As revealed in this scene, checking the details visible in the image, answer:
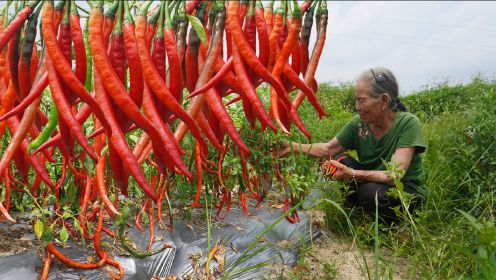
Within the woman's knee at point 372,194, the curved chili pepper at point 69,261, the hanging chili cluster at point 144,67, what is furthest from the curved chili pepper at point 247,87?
the woman's knee at point 372,194

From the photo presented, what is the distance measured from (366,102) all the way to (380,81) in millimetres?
153

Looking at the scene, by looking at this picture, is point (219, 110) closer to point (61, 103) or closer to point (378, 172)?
point (61, 103)

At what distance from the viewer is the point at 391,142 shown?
317 centimetres

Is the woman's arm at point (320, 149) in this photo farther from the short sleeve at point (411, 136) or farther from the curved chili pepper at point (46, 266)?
the curved chili pepper at point (46, 266)

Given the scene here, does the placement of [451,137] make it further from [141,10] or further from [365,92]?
[141,10]

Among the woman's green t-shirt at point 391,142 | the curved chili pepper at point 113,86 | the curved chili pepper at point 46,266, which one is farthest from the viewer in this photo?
the woman's green t-shirt at point 391,142

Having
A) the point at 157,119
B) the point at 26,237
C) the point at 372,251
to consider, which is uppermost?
the point at 157,119

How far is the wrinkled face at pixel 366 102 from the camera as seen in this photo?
3.01 metres

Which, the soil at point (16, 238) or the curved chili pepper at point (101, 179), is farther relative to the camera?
the soil at point (16, 238)

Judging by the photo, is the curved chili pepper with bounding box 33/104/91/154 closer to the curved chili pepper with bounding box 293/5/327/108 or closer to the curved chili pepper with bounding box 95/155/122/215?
the curved chili pepper with bounding box 95/155/122/215

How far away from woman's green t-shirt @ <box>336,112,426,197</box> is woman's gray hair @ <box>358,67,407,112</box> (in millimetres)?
176

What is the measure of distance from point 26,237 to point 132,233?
20.7 inches

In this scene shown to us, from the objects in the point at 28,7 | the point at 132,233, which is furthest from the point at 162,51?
the point at 132,233

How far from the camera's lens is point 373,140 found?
3330mm
